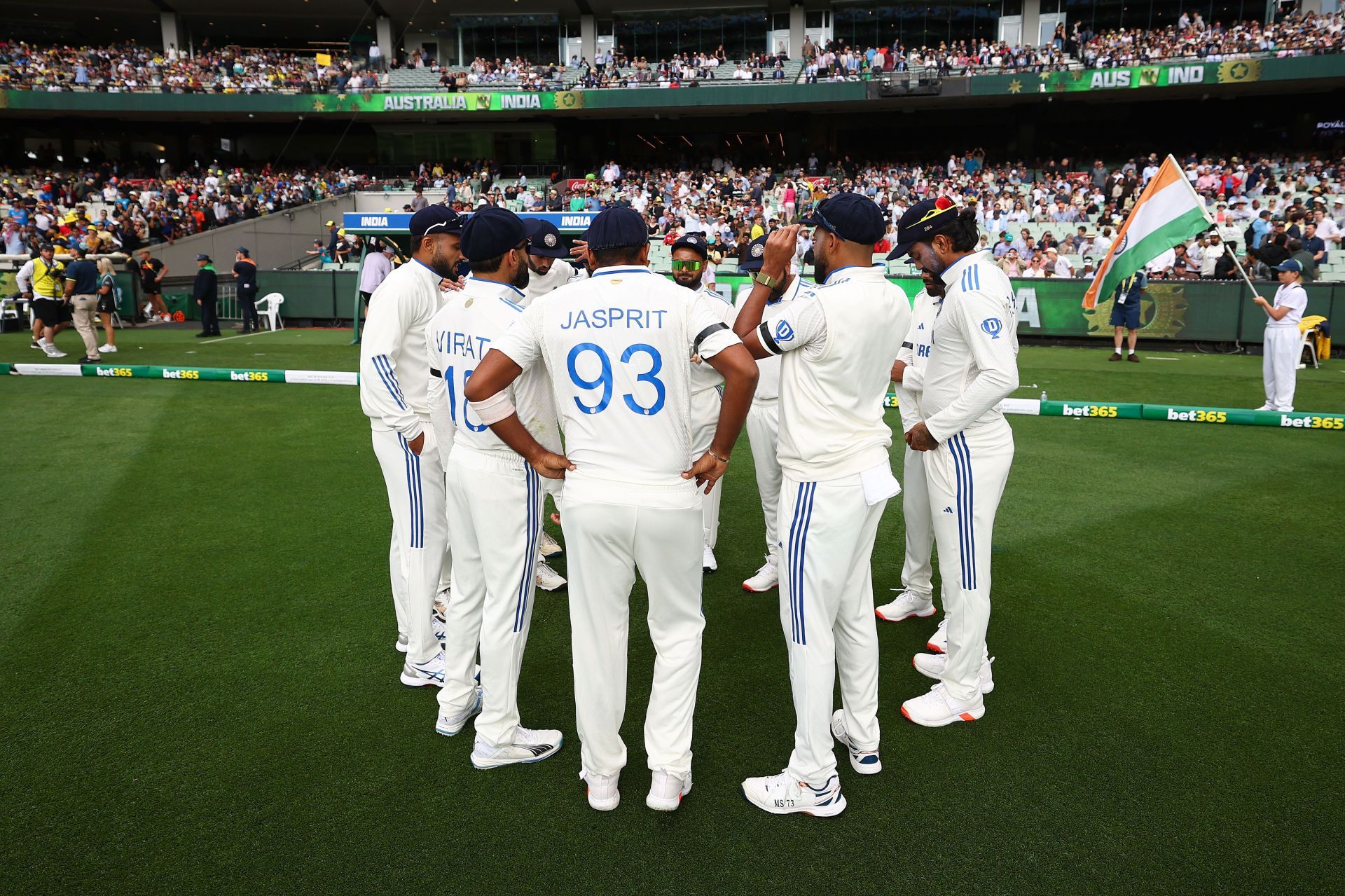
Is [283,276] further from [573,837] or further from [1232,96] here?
[1232,96]

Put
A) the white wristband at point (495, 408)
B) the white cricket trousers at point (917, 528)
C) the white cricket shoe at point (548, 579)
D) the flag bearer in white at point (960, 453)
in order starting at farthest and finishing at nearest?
the white cricket shoe at point (548, 579) < the white cricket trousers at point (917, 528) < the flag bearer in white at point (960, 453) < the white wristband at point (495, 408)

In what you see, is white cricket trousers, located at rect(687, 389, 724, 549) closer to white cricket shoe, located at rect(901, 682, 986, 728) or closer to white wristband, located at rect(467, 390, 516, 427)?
white wristband, located at rect(467, 390, 516, 427)

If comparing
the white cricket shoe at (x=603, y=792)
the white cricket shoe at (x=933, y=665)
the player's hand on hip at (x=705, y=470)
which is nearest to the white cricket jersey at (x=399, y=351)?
the player's hand on hip at (x=705, y=470)

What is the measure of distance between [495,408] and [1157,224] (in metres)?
6.87

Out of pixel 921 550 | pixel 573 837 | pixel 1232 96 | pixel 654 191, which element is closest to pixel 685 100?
pixel 654 191

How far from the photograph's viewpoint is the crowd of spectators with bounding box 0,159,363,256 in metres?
27.1

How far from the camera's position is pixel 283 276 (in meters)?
23.0

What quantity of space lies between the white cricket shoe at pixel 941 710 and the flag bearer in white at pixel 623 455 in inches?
49.6

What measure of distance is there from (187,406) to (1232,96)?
37.8 metres

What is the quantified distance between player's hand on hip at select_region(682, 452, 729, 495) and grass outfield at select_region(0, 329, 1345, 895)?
4.32 feet

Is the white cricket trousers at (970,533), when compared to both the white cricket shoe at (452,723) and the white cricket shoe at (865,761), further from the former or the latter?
the white cricket shoe at (452,723)

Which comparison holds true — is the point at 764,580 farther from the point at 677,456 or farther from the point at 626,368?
the point at 626,368

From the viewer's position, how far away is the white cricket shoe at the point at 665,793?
11.5ft

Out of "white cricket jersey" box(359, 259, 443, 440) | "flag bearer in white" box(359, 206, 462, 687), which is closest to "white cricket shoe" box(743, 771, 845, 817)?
"flag bearer in white" box(359, 206, 462, 687)
